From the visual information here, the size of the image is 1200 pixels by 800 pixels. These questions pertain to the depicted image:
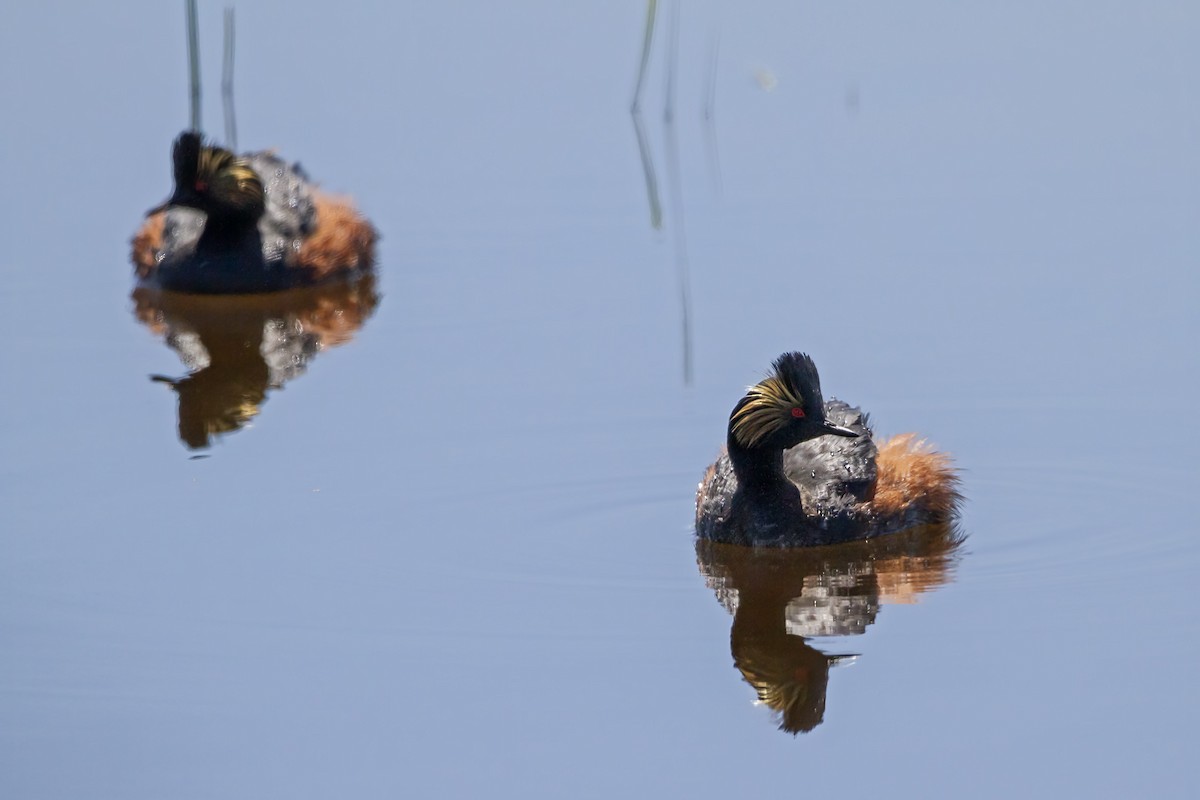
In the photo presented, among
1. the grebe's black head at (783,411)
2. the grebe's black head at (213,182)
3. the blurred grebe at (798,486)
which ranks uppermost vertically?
the grebe's black head at (213,182)

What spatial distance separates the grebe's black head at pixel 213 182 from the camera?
1647cm

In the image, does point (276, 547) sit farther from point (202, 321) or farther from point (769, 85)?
point (769, 85)

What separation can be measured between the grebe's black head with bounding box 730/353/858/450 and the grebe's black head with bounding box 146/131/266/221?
6579 millimetres

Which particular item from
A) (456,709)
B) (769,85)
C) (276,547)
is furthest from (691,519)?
(769,85)

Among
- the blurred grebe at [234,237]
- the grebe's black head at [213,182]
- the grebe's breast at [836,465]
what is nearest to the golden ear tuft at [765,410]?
the grebe's breast at [836,465]

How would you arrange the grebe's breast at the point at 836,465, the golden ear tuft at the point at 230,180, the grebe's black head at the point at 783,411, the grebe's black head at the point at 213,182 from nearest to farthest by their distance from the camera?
the grebe's black head at the point at 783,411
the grebe's breast at the point at 836,465
the grebe's black head at the point at 213,182
the golden ear tuft at the point at 230,180

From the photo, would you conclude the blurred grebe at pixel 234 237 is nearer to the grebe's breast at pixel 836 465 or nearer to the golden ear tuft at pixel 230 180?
the golden ear tuft at pixel 230 180

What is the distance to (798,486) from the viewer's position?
11.5 metres

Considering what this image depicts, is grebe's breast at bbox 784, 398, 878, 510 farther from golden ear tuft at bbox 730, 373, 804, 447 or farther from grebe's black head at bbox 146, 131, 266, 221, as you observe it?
grebe's black head at bbox 146, 131, 266, 221

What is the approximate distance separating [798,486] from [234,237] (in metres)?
6.58

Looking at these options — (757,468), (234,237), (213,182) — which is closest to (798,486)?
(757,468)

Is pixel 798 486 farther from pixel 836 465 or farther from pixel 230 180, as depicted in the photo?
pixel 230 180

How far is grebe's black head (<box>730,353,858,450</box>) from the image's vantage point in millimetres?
11125

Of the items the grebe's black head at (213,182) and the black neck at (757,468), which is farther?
the grebe's black head at (213,182)
